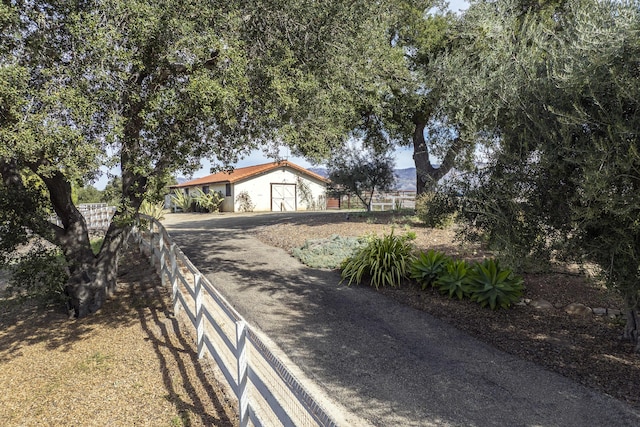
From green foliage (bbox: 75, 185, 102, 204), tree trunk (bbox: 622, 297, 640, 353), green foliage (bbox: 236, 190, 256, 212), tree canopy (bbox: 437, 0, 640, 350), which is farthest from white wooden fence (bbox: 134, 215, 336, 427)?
green foliage (bbox: 75, 185, 102, 204)

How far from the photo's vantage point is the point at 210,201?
29.1 meters

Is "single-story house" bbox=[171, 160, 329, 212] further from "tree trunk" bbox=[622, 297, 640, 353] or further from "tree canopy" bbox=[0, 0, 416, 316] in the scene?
"tree trunk" bbox=[622, 297, 640, 353]

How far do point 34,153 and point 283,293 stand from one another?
4.74 meters

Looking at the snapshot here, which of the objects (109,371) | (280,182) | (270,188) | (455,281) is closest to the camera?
(109,371)

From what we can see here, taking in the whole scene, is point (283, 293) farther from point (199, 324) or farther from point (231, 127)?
point (231, 127)

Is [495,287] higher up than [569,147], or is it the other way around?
[569,147]

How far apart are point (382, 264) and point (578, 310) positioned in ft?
11.8

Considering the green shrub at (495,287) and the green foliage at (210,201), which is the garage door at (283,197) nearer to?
the green foliage at (210,201)

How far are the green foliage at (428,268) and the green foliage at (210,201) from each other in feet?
77.4

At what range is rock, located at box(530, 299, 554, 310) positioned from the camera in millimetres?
6684

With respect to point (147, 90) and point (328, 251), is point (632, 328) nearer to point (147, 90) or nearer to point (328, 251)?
point (328, 251)

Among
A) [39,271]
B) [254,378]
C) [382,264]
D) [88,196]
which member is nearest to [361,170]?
[382,264]

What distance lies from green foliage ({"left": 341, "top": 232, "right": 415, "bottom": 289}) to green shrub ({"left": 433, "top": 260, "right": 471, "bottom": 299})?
Result: 861 mm

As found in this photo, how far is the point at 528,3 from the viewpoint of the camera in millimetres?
8977
